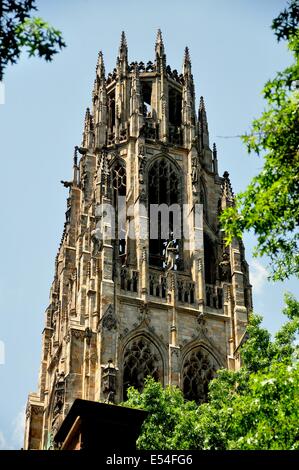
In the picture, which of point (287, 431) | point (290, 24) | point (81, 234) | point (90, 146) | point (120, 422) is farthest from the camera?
point (90, 146)

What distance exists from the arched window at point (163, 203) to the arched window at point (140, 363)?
6645 mm

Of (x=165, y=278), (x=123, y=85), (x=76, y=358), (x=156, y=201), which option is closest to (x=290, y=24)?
(x=76, y=358)

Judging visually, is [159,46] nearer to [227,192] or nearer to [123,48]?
[123,48]

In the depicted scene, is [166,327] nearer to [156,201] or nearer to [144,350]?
[144,350]

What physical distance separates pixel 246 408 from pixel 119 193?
104 feet

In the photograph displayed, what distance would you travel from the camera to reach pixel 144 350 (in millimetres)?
43500

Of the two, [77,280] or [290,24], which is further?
[77,280]

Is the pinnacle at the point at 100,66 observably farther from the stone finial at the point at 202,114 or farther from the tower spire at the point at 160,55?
the stone finial at the point at 202,114

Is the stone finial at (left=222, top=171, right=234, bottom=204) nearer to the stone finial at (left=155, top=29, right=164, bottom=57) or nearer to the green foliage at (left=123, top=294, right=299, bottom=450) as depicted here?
the stone finial at (left=155, top=29, right=164, bottom=57)

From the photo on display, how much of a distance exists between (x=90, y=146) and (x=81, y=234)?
23.5 ft

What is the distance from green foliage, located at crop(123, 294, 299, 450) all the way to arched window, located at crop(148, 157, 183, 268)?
14.8 metres

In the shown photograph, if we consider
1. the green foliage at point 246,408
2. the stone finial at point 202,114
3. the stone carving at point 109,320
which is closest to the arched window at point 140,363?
the stone carving at point 109,320

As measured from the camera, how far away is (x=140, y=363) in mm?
42875

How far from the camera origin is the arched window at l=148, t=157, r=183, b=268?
50.0 metres
